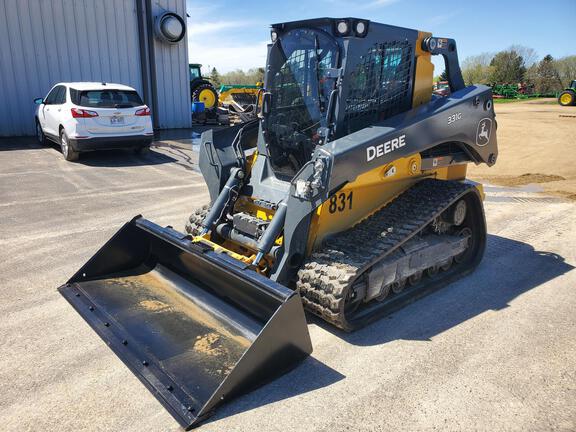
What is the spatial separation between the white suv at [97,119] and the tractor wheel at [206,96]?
10.8 metres

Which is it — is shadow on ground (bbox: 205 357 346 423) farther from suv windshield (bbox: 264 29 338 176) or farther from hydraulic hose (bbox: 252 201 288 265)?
suv windshield (bbox: 264 29 338 176)

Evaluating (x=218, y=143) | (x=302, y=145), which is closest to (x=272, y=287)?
(x=302, y=145)

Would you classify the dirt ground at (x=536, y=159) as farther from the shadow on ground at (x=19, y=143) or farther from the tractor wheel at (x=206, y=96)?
the tractor wheel at (x=206, y=96)

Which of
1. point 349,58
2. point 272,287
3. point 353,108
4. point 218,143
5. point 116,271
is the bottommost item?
point 116,271

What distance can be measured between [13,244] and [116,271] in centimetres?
219

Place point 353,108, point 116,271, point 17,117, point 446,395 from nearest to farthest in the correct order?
point 446,395 < point 353,108 < point 116,271 < point 17,117

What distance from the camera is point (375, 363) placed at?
11.4 ft

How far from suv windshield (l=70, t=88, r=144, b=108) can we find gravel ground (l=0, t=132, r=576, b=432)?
5.23 metres

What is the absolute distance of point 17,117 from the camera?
1425 cm

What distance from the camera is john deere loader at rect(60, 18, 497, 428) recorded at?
10.9 feet

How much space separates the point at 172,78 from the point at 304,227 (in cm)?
1467

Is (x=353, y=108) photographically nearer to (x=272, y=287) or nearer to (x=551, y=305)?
(x=272, y=287)

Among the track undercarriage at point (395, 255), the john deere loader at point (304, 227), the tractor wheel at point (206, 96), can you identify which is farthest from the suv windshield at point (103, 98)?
the tractor wheel at point (206, 96)

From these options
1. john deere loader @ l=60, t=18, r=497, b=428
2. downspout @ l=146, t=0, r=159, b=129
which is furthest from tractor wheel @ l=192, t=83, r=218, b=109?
john deere loader @ l=60, t=18, r=497, b=428
